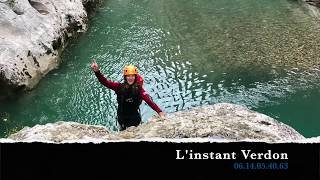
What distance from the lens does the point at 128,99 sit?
10.3m

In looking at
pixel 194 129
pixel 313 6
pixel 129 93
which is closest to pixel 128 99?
pixel 129 93

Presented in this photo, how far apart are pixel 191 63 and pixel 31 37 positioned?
272 inches

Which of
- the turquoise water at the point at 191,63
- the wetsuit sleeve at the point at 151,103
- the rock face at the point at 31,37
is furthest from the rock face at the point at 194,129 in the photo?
the rock face at the point at 31,37

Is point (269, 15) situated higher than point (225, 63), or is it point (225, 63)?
point (269, 15)

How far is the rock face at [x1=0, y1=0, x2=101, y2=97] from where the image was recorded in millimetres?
17047

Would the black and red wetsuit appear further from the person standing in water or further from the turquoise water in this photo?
the turquoise water

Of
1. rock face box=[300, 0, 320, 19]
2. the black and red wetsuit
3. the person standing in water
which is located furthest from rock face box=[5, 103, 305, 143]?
rock face box=[300, 0, 320, 19]

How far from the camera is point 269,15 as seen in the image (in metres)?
28.0

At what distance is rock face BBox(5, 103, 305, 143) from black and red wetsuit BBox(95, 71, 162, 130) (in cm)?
276

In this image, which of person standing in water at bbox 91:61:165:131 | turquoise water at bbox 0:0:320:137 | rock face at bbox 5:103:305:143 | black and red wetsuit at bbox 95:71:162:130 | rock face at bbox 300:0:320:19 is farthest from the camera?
rock face at bbox 300:0:320:19

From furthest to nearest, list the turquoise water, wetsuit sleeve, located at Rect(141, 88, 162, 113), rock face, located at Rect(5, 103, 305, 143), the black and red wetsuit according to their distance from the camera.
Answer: the turquoise water, the black and red wetsuit, wetsuit sleeve, located at Rect(141, 88, 162, 113), rock face, located at Rect(5, 103, 305, 143)

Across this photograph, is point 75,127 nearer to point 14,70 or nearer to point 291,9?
point 14,70
